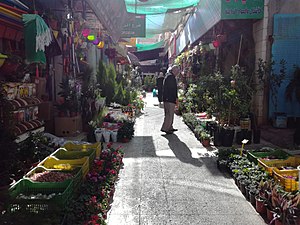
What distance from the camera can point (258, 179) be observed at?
4.34m

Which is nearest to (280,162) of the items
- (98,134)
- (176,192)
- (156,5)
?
(176,192)

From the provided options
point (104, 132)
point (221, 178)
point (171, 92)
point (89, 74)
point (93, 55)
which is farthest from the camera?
point (93, 55)

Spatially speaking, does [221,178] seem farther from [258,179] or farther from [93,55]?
[93,55]

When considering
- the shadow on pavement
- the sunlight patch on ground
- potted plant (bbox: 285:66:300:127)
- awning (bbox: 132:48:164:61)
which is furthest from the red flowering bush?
awning (bbox: 132:48:164:61)

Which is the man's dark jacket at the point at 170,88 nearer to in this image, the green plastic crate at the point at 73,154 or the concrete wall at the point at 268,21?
the concrete wall at the point at 268,21

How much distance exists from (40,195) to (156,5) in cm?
1126

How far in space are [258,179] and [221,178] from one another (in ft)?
2.92

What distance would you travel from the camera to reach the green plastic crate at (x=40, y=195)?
3100 mm

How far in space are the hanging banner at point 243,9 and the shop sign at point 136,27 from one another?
7.01m

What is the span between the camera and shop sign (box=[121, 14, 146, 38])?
1512cm

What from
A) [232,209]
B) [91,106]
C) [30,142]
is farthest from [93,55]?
A: [232,209]

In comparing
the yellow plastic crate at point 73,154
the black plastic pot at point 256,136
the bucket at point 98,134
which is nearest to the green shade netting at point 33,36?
the yellow plastic crate at point 73,154

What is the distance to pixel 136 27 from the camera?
15.4 meters

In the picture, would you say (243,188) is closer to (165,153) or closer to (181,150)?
(165,153)
